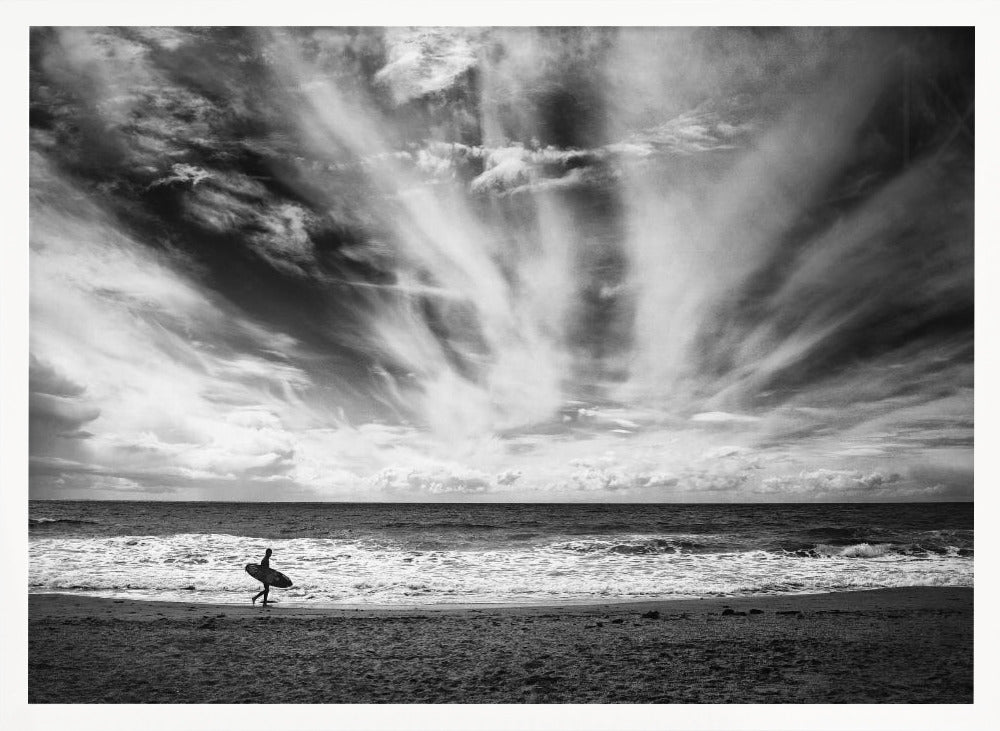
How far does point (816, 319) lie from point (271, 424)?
475cm

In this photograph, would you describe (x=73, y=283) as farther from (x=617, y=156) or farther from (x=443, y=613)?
(x=617, y=156)

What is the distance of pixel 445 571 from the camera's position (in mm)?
6199

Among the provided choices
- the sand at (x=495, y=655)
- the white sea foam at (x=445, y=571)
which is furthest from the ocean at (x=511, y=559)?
the sand at (x=495, y=655)

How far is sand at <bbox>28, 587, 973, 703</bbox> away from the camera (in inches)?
144

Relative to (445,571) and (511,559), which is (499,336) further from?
(511,559)

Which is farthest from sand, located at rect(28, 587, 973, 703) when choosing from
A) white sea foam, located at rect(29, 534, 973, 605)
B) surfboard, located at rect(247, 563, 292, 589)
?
white sea foam, located at rect(29, 534, 973, 605)

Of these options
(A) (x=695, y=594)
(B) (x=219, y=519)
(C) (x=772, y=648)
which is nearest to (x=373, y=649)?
(C) (x=772, y=648)

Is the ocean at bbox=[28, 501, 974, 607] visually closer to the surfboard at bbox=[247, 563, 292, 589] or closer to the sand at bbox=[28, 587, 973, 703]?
the surfboard at bbox=[247, 563, 292, 589]

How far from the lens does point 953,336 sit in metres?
4.58

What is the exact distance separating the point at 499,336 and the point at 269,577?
2.69 m

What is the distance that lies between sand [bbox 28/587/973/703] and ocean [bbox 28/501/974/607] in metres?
0.63

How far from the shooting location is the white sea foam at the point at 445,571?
5.54m

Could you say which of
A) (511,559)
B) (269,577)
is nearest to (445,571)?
(511,559)

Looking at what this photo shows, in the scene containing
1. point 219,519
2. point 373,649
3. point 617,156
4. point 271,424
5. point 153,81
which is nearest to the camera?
point 373,649
